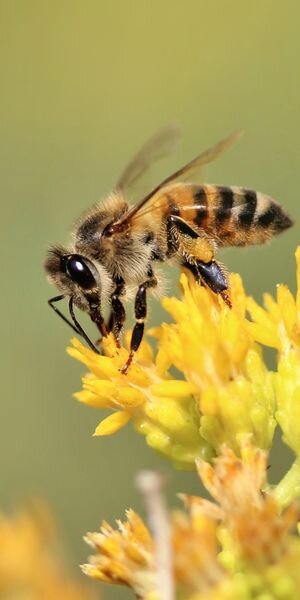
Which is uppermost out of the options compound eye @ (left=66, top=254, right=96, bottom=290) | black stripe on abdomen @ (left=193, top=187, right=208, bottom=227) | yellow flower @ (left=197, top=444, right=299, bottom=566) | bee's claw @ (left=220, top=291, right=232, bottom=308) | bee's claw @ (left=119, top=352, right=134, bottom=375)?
compound eye @ (left=66, top=254, right=96, bottom=290)

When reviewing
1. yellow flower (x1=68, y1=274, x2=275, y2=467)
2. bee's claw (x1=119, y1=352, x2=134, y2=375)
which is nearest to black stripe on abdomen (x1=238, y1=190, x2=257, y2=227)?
yellow flower (x1=68, y1=274, x2=275, y2=467)

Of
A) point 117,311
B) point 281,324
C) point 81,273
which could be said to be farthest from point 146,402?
point 81,273

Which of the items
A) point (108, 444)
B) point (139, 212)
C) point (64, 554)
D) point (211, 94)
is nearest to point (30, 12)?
point (211, 94)

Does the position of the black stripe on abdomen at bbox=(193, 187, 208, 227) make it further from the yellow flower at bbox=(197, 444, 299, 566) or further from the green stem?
the yellow flower at bbox=(197, 444, 299, 566)

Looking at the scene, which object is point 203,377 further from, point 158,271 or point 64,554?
point 158,271

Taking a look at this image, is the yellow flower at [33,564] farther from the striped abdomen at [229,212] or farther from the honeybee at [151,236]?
the striped abdomen at [229,212]

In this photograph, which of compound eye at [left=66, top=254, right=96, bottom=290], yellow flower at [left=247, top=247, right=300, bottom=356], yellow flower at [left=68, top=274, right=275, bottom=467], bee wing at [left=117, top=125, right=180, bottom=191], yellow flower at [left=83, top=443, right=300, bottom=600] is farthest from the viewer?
bee wing at [left=117, top=125, right=180, bottom=191]
